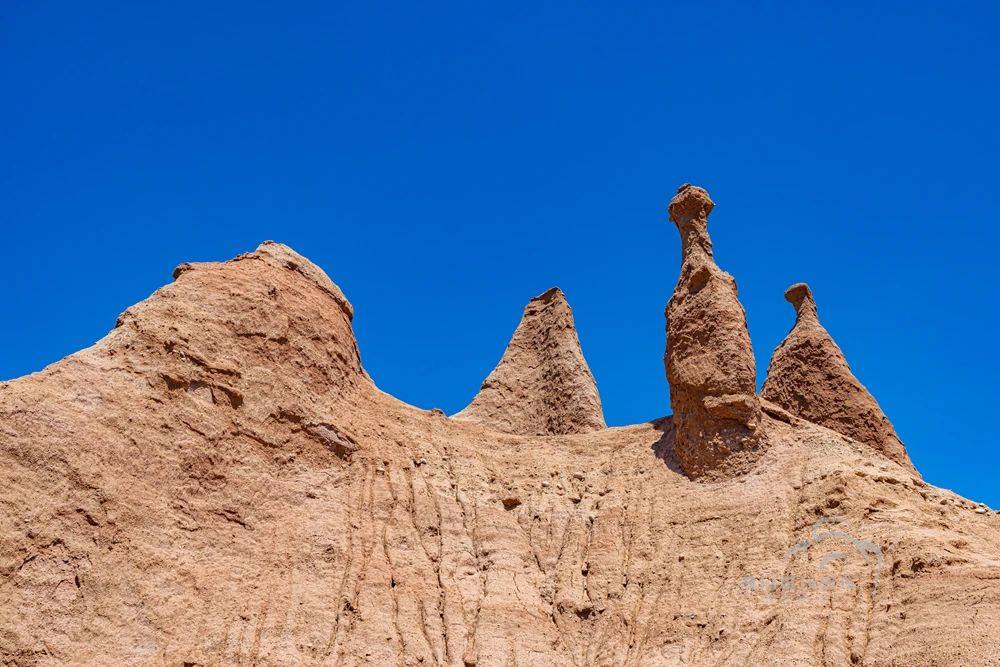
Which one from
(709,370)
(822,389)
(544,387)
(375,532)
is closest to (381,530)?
(375,532)

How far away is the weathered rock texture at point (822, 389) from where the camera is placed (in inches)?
947

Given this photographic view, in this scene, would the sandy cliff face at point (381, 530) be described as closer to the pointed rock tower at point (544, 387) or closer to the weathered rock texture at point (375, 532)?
the weathered rock texture at point (375, 532)

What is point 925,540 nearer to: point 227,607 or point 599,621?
point 599,621

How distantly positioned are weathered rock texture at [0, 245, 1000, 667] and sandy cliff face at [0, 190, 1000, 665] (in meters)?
0.05

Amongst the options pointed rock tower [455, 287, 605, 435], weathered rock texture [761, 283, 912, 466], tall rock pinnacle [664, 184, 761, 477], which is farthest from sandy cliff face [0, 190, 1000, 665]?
weathered rock texture [761, 283, 912, 466]

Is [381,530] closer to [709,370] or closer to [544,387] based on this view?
[709,370]

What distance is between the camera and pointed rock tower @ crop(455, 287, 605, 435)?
84.7 ft

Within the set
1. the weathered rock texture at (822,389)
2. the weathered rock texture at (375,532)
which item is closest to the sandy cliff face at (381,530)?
the weathered rock texture at (375,532)

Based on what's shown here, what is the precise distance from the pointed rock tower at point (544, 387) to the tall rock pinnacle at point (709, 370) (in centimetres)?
393

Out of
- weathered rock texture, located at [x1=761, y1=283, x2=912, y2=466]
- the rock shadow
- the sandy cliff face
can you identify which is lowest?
the sandy cliff face

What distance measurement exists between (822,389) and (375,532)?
1225 centimetres

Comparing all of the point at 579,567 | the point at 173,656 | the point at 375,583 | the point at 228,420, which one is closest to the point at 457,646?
the point at 375,583

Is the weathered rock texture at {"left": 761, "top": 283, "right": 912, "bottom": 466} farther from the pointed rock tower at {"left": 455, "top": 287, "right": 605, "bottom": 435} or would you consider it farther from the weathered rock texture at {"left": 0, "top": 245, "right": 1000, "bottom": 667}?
the pointed rock tower at {"left": 455, "top": 287, "right": 605, "bottom": 435}

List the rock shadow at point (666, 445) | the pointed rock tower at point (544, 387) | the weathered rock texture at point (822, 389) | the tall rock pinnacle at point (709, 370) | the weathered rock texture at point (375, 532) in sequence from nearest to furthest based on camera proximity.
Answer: the weathered rock texture at point (375, 532) < the tall rock pinnacle at point (709, 370) < the rock shadow at point (666, 445) < the weathered rock texture at point (822, 389) < the pointed rock tower at point (544, 387)
